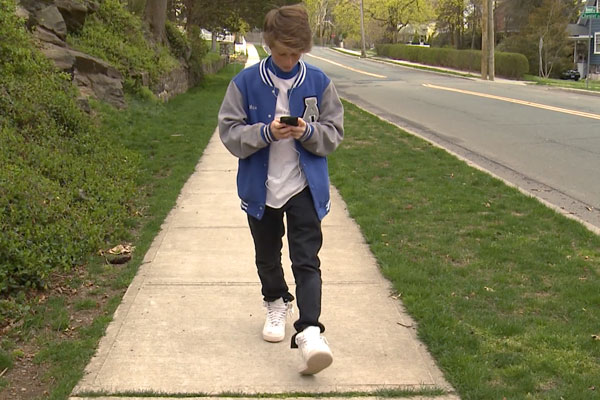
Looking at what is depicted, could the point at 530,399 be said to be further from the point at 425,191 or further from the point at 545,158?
the point at 545,158

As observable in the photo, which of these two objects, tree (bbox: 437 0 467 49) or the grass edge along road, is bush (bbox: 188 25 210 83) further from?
tree (bbox: 437 0 467 49)

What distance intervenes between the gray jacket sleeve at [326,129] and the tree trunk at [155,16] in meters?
17.3

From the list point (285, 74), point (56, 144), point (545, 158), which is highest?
point (285, 74)

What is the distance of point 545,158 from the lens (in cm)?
1006

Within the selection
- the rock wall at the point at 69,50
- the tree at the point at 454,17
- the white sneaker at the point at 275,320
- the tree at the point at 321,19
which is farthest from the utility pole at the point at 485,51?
the tree at the point at 321,19

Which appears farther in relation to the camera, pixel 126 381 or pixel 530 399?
pixel 126 381

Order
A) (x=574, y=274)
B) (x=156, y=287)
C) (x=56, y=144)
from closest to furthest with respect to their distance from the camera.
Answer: (x=156, y=287) → (x=574, y=274) → (x=56, y=144)

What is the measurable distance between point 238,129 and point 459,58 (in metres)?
45.4

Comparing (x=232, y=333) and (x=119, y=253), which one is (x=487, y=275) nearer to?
(x=232, y=333)

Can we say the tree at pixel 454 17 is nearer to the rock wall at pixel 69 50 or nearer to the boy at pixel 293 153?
the rock wall at pixel 69 50

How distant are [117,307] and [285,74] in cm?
187

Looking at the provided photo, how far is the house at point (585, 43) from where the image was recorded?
1937 inches

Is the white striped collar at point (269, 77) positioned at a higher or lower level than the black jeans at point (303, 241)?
higher

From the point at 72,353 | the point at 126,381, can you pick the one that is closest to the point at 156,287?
the point at 72,353
